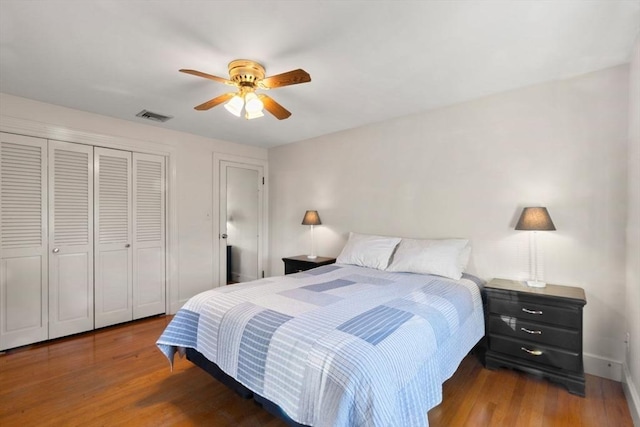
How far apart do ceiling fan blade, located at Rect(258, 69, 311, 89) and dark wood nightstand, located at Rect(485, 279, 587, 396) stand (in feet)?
7.07

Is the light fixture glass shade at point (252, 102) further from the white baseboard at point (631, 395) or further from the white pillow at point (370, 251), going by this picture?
the white baseboard at point (631, 395)

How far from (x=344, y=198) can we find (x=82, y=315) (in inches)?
128

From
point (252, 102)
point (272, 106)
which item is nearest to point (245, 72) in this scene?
point (252, 102)

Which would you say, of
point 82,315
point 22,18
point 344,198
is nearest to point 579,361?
point 344,198

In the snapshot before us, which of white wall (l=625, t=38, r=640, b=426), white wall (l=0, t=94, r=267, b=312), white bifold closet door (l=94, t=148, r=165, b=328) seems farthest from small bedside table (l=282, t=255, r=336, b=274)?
white wall (l=625, t=38, r=640, b=426)

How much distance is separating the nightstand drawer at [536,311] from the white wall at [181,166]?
3.55 meters

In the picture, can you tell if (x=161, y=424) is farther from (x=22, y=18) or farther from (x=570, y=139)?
(x=570, y=139)

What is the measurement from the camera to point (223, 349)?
1.75 metres

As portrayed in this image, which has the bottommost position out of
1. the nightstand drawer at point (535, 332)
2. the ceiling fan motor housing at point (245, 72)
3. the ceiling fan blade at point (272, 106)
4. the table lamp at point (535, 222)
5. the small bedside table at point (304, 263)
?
the nightstand drawer at point (535, 332)

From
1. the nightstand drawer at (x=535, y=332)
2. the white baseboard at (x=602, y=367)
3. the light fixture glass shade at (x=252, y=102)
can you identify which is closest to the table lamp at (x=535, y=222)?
the nightstand drawer at (x=535, y=332)

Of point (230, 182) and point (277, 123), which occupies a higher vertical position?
point (277, 123)

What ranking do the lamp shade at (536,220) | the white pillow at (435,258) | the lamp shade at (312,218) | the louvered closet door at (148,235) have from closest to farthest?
the lamp shade at (536,220) < the white pillow at (435,258) < the louvered closet door at (148,235) < the lamp shade at (312,218)

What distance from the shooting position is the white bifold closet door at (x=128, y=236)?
332 cm

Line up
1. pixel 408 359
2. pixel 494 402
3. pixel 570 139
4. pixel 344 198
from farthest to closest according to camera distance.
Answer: pixel 344 198 < pixel 570 139 < pixel 494 402 < pixel 408 359
